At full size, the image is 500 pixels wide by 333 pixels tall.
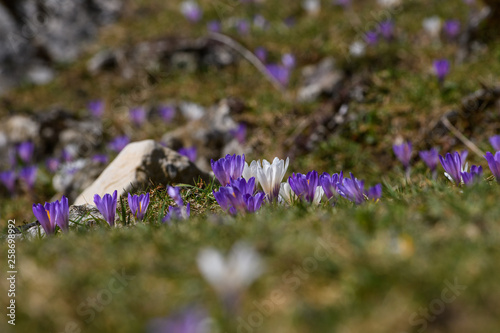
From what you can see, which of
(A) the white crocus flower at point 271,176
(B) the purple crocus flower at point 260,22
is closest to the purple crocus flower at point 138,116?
(B) the purple crocus flower at point 260,22

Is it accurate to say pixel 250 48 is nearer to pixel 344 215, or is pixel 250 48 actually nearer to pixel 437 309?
pixel 344 215

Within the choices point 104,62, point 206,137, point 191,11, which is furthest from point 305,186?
point 191,11

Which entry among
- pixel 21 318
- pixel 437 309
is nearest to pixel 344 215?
pixel 437 309

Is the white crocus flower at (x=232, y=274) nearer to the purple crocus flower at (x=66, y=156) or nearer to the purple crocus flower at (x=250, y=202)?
the purple crocus flower at (x=250, y=202)

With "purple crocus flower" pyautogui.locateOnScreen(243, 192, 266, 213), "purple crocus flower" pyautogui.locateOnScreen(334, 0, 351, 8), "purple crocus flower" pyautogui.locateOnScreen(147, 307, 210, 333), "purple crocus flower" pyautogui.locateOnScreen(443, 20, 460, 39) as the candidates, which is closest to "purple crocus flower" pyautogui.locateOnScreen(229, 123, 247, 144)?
"purple crocus flower" pyautogui.locateOnScreen(443, 20, 460, 39)

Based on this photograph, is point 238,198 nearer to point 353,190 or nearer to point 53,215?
point 353,190
